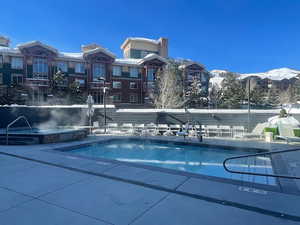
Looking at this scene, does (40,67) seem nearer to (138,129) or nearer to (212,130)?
(138,129)

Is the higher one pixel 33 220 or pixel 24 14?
pixel 24 14

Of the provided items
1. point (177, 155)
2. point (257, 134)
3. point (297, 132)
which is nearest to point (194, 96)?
point (257, 134)

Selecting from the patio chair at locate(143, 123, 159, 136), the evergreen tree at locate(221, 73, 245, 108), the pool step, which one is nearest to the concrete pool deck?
the pool step

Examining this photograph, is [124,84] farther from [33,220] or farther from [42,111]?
[33,220]

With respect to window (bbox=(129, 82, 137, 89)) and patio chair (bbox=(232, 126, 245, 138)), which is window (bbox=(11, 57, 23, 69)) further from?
patio chair (bbox=(232, 126, 245, 138))

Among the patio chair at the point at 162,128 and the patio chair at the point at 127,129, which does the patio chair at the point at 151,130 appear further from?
the patio chair at the point at 127,129

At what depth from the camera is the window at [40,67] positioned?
78.5 ft

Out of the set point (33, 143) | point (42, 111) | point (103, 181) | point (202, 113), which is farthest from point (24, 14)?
point (103, 181)

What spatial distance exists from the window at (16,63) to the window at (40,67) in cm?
155

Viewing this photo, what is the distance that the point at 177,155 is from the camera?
852cm

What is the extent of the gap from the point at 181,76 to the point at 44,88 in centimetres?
1703

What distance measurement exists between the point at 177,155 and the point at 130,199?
548cm

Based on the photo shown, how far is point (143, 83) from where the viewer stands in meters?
29.1

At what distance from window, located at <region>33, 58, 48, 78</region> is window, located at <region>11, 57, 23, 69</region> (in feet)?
5.09
